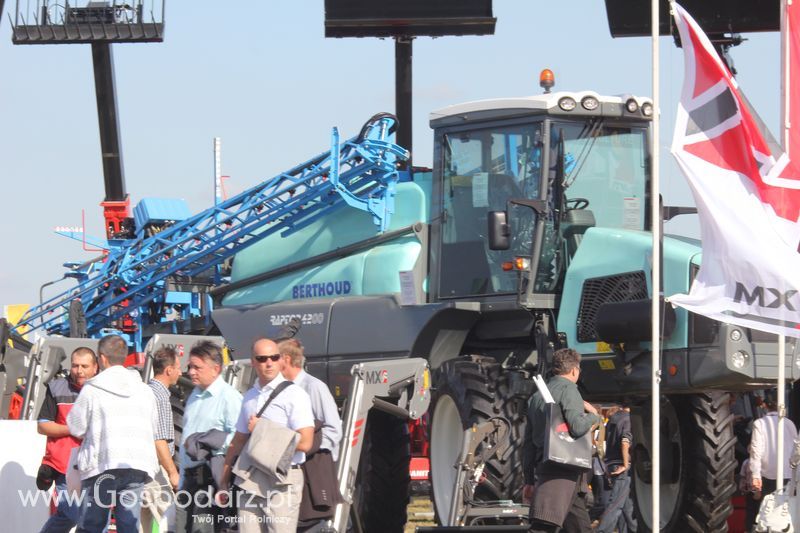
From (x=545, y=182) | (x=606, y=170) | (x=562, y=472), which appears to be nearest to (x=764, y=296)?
(x=562, y=472)

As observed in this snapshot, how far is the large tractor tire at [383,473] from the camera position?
12.4 metres

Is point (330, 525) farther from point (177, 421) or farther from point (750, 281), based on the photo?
point (177, 421)

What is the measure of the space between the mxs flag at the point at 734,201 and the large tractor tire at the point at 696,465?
9.87 ft

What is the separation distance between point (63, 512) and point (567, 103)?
213 inches

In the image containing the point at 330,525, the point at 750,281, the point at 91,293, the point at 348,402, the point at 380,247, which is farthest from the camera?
the point at 91,293

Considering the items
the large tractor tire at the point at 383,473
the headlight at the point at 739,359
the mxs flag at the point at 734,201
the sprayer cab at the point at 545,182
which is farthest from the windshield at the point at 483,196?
the mxs flag at the point at 734,201

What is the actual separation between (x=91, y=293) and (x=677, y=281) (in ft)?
29.6

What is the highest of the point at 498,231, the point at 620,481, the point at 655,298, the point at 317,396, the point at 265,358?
the point at 498,231

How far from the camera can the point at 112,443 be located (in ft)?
28.4

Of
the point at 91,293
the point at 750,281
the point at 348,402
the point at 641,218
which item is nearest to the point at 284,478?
the point at 348,402

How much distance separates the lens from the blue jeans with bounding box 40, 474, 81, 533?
9.30m

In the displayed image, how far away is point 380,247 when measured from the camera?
13.9 meters

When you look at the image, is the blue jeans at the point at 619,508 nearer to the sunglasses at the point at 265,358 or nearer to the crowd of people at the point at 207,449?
the crowd of people at the point at 207,449

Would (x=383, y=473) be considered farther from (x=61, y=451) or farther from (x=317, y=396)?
(x=317, y=396)
